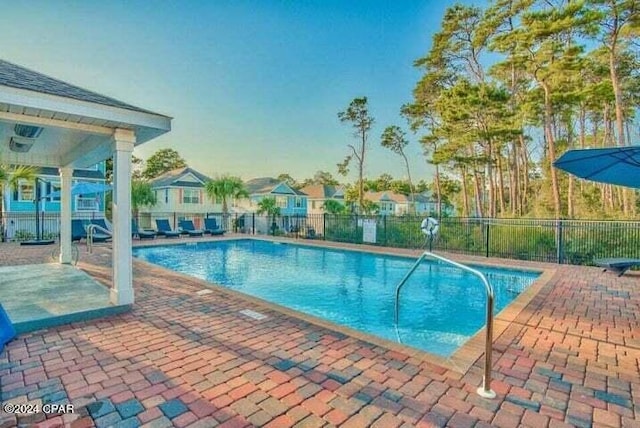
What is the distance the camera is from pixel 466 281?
907cm

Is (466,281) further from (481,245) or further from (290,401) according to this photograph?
(290,401)

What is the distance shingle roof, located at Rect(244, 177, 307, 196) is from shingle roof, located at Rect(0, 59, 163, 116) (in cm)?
2918

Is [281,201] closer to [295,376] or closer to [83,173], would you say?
[83,173]

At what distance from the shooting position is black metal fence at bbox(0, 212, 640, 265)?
9797 millimetres

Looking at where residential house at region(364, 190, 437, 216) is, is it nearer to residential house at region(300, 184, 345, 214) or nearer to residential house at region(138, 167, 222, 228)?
residential house at region(300, 184, 345, 214)

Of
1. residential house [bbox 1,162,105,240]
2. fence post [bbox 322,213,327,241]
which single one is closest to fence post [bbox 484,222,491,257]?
fence post [bbox 322,213,327,241]

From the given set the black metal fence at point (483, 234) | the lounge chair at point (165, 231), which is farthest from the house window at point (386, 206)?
the lounge chair at point (165, 231)

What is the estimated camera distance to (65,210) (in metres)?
8.14

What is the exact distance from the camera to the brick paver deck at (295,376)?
247cm

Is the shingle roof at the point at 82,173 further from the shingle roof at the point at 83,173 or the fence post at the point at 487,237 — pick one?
the fence post at the point at 487,237

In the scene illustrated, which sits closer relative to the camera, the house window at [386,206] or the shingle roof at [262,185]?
the shingle roof at [262,185]

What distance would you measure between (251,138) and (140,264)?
14.3 m

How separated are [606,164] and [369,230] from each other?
10.5 m

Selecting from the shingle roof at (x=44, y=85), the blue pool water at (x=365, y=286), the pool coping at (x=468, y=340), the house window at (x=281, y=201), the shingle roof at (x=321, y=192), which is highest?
the shingle roof at (x=321, y=192)
